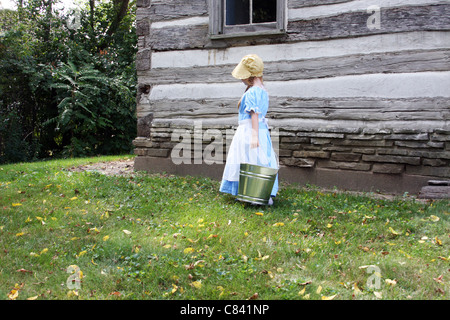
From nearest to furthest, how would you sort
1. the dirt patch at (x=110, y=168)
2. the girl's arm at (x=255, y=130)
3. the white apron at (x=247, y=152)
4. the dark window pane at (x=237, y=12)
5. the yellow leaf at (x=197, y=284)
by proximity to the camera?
the yellow leaf at (x=197, y=284) < the girl's arm at (x=255, y=130) < the white apron at (x=247, y=152) < the dark window pane at (x=237, y=12) < the dirt patch at (x=110, y=168)

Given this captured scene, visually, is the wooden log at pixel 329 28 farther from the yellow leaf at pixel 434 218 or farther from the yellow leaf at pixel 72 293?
the yellow leaf at pixel 72 293

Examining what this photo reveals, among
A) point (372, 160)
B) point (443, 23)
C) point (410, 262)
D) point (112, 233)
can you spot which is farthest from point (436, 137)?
point (112, 233)

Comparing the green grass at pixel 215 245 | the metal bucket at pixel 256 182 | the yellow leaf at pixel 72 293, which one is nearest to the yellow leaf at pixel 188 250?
the green grass at pixel 215 245

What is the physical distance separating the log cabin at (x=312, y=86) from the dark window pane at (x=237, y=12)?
2cm

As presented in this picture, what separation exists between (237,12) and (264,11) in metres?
0.43

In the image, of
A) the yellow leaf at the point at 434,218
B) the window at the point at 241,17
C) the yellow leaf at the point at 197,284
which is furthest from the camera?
the window at the point at 241,17

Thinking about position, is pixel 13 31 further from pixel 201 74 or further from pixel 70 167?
pixel 201 74

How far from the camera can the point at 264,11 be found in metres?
6.07

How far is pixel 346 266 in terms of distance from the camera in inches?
122

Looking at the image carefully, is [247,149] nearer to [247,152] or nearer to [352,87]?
[247,152]

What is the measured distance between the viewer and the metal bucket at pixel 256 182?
14.1 feet

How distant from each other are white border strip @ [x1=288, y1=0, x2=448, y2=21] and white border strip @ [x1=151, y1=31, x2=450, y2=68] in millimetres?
364

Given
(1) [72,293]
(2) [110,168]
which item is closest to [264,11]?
(2) [110,168]

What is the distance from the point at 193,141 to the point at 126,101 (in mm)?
4787
